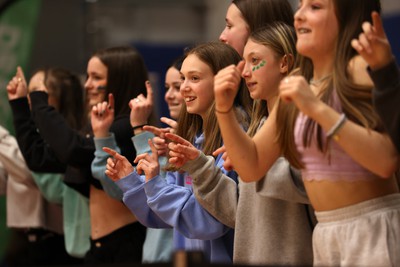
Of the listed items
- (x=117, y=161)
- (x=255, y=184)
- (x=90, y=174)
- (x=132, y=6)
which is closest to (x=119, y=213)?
(x=90, y=174)

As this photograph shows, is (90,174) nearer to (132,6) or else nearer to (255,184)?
(255,184)

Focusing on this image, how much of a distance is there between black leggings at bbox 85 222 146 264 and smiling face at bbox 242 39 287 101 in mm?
1597

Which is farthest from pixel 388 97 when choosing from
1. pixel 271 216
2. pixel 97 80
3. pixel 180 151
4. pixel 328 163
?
pixel 97 80

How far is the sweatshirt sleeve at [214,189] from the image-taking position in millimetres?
3172

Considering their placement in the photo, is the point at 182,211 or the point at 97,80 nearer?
the point at 182,211

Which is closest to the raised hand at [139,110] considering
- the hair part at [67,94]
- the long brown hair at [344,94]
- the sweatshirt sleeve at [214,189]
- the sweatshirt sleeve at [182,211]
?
the sweatshirt sleeve at [182,211]

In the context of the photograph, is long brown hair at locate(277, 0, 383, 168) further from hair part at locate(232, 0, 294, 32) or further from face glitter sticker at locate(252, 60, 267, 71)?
hair part at locate(232, 0, 294, 32)

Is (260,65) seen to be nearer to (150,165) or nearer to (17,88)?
(150,165)

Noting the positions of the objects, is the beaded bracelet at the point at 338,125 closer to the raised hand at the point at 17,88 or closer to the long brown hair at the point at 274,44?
the long brown hair at the point at 274,44

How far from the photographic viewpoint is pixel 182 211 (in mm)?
3383

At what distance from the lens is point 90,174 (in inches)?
181

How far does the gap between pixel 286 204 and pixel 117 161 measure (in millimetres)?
937

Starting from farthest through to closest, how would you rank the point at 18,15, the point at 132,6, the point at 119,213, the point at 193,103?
the point at 132,6
the point at 18,15
the point at 119,213
the point at 193,103

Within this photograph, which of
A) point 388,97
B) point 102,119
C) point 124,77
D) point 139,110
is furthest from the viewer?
point 124,77
